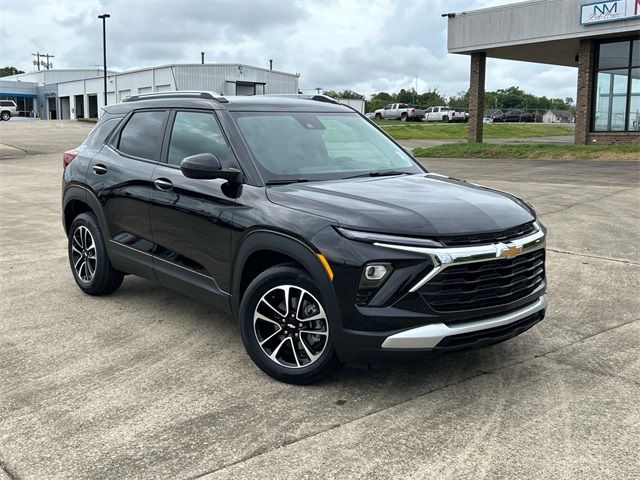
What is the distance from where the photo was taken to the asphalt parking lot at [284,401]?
10.4 feet

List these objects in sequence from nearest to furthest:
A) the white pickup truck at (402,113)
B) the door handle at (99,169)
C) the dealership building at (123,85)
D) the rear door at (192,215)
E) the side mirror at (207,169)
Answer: the side mirror at (207,169)
the rear door at (192,215)
the door handle at (99,169)
the dealership building at (123,85)
the white pickup truck at (402,113)

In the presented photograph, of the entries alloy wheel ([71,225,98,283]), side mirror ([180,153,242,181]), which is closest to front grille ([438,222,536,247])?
side mirror ([180,153,242,181])

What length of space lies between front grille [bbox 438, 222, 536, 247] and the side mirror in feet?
4.89

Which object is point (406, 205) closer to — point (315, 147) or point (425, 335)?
point (425, 335)

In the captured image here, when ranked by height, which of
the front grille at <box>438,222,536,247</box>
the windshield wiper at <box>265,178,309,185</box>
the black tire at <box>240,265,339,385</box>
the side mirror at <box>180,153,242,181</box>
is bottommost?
the black tire at <box>240,265,339,385</box>

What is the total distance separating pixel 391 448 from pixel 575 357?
184 centimetres

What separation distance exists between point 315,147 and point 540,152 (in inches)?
732

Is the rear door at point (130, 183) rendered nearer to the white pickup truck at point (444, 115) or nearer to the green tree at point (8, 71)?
the white pickup truck at point (444, 115)

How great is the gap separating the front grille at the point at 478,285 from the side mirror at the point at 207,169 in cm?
153

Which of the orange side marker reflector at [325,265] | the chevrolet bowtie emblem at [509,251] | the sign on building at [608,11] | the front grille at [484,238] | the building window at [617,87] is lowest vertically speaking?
the orange side marker reflector at [325,265]

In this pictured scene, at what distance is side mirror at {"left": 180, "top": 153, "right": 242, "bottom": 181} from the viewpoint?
4.25 meters

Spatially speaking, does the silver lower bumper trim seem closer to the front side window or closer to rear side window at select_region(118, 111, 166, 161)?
the front side window

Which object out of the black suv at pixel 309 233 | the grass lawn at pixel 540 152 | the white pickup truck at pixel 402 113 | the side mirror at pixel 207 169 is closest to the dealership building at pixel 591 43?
the grass lawn at pixel 540 152

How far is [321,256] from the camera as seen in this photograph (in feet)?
12.0
